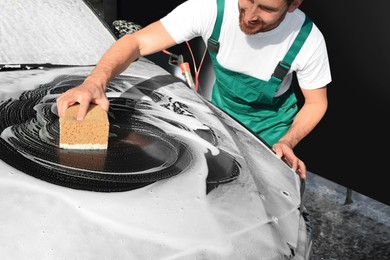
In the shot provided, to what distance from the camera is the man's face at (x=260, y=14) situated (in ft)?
7.22

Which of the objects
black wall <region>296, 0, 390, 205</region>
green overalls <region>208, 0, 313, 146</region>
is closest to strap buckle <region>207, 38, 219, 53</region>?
green overalls <region>208, 0, 313, 146</region>

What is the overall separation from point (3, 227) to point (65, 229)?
136 millimetres

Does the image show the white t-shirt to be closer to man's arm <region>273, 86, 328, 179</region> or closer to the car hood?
man's arm <region>273, 86, 328, 179</region>

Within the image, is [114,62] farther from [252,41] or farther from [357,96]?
[357,96]

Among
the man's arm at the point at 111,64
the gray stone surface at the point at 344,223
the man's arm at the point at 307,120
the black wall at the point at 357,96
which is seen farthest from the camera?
the black wall at the point at 357,96

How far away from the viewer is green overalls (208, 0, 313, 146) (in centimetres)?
243

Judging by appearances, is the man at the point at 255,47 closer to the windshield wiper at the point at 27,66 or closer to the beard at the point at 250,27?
the beard at the point at 250,27

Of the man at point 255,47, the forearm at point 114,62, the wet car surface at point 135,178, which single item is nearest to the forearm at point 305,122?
the man at point 255,47

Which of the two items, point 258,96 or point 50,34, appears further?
point 258,96

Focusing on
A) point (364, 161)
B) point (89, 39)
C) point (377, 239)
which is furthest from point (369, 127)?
point (89, 39)

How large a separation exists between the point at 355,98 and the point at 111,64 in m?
1.92

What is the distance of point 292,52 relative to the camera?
2410 mm

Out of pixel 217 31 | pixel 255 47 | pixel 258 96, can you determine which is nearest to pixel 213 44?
pixel 217 31

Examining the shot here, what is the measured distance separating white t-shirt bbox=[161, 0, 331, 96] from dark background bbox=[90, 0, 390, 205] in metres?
1.00
